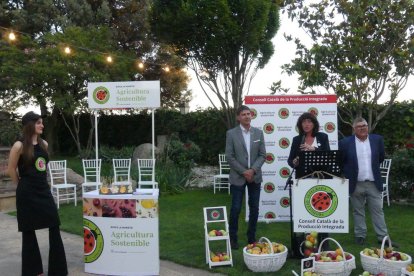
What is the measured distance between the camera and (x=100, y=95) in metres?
7.34

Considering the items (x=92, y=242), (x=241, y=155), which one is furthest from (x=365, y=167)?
(x=92, y=242)

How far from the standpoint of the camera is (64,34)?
14703mm

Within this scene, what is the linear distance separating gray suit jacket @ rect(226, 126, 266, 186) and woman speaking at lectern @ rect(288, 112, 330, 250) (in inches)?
16.2

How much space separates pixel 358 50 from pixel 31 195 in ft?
20.7

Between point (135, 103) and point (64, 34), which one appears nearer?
point (135, 103)

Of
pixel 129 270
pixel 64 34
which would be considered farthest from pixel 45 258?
pixel 64 34

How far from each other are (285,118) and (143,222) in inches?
127

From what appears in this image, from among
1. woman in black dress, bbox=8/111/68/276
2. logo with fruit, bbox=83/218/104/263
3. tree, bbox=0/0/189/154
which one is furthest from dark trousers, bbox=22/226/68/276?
tree, bbox=0/0/189/154

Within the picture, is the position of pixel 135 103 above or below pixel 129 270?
above

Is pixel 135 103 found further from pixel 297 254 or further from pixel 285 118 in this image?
pixel 297 254

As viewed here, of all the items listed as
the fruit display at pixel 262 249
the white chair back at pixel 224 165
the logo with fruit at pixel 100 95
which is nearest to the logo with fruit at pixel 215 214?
the fruit display at pixel 262 249

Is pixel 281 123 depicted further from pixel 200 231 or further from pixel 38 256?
pixel 38 256

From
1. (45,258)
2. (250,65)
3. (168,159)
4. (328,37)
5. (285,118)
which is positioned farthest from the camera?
(250,65)

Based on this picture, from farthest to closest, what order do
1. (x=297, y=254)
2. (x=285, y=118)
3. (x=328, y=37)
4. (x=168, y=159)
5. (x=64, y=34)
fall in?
(x=64, y=34) < (x=168, y=159) < (x=328, y=37) < (x=285, y=118) < (x=297, y=254)
